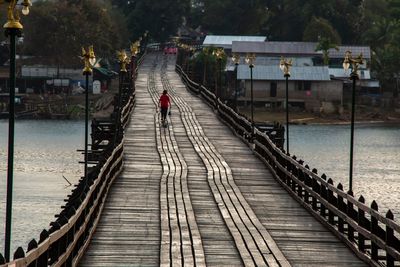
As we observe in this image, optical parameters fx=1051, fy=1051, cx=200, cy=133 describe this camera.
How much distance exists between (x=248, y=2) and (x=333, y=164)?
8707 cm

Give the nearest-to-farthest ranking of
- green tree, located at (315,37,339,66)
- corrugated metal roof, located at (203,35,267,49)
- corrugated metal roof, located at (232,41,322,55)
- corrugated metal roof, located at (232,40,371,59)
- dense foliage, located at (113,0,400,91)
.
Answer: green tree, located at (315,37,339,66) < corrugated metal roof, located at (232,40,371,59) < corrugated metal roof, located at (232,41,322,55) < dense foliage, located at (113,0,400,91) < corrugated metal roof, located at (203,35,267,49)

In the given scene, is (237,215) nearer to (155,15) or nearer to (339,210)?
(339,210)

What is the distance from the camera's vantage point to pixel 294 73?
146 m

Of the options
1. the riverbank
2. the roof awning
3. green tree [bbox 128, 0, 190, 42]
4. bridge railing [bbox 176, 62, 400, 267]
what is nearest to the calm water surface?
the roof awning

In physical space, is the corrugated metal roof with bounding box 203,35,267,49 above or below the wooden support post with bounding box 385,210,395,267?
above

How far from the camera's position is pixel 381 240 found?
21281 mm

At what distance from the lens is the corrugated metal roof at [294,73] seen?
146 m

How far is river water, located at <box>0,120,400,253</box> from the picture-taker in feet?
218

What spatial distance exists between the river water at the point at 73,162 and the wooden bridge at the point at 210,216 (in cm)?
1542

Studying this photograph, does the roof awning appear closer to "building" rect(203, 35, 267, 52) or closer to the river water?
the river water

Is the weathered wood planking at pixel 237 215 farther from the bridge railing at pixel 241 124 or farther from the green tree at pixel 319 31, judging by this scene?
the green tree at pixel 319 31

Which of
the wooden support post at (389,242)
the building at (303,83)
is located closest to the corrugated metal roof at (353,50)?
the building at (303,83)

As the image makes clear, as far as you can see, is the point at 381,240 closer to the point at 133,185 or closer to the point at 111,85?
the point at 133,185

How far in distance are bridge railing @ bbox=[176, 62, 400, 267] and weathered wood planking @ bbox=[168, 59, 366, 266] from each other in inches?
9.7
